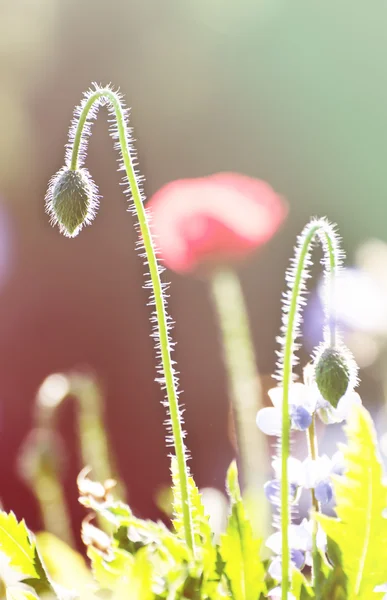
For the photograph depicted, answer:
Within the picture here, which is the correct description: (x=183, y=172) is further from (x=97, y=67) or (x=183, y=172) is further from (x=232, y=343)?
(x=232, y=343)

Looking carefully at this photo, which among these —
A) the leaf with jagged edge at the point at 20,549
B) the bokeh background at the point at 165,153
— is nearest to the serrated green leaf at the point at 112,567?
the leaf with jagged edge at the point at 20,549

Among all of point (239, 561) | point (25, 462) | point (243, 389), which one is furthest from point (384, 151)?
point (239, 561)

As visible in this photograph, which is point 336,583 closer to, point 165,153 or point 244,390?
point 244,390

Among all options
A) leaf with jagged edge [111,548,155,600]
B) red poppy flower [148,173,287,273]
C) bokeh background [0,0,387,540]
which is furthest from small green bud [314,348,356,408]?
bokeh background [0,0,387,540]

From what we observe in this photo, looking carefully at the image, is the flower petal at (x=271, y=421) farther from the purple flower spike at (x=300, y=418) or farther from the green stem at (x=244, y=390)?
the green stem at (x=244, y=390)

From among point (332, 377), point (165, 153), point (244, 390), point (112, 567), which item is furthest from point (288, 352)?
point (165, 153)

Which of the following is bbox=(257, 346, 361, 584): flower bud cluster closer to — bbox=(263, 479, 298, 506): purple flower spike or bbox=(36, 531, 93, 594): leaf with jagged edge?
bbox=(263, 479, 298, 506): purple flower spike
